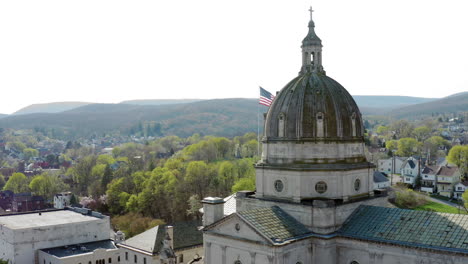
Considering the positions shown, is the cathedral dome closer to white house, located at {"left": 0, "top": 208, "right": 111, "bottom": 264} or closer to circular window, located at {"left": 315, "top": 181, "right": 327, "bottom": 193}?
circular window, located at {"left": 315, "top": 181, "right": 327, "bottom": 193}

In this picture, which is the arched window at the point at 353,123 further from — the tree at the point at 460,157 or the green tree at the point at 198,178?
the tree at the point at 460,157

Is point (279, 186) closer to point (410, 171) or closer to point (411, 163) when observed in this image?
point (410, 171)

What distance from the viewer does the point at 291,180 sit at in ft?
126

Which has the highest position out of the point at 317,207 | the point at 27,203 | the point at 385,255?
the point at 317,207

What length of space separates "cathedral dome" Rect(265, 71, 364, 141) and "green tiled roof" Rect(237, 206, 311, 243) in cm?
596

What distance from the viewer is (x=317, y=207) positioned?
Answer: 120 ft

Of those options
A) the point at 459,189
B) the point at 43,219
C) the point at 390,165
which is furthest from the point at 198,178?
the point at 390,165

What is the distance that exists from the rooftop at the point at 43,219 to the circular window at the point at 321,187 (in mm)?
44034

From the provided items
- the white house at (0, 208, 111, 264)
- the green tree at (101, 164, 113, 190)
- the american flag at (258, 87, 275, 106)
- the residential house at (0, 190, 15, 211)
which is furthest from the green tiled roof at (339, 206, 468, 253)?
the residential house at (0, 190, 15, 211)

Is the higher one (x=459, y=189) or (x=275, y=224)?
(x=275, y=224)

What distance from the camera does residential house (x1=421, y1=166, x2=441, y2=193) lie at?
115188 millimetres

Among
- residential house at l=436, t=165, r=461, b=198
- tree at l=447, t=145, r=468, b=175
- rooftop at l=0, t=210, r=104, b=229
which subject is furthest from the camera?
tree at l=447, t=145, r=468, b=175

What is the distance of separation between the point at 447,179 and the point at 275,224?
89702mm

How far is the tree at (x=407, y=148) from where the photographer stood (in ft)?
514
